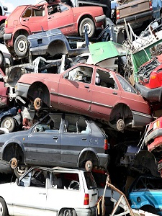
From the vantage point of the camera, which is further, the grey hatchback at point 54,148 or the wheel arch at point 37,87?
the wheel arch at point 37,87

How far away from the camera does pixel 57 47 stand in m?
13.3

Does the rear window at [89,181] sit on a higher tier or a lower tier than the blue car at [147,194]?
higher

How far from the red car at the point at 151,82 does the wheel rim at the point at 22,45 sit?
5266mm

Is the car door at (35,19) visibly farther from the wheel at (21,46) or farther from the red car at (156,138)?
the red car at (156,138)

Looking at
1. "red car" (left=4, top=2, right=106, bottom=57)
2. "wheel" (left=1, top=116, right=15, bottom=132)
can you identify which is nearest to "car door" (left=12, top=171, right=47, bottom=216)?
Answer: "wheel" (left=1, top=116, right=15, bottom=132)

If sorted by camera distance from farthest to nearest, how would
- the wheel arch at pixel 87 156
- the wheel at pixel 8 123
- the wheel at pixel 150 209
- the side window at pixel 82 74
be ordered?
the wheel at pixel 8 123, the side window at pixel 82 74, the wheel arch at pixel 87 156, the wheel at pixel 150 209

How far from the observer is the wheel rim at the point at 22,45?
546 inches

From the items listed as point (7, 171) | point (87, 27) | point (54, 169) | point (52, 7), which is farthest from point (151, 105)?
point (52, 7)

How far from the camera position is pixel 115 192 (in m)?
9.49

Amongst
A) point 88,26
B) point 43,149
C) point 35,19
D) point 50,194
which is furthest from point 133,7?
point 50,194

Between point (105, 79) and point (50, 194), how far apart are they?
149 inches

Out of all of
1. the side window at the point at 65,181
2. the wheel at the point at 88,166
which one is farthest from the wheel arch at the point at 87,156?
the side window at the point at 65,181

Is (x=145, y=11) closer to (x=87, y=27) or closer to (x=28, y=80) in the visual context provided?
(x=87, y=27)

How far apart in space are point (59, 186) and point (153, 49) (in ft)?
18.5
